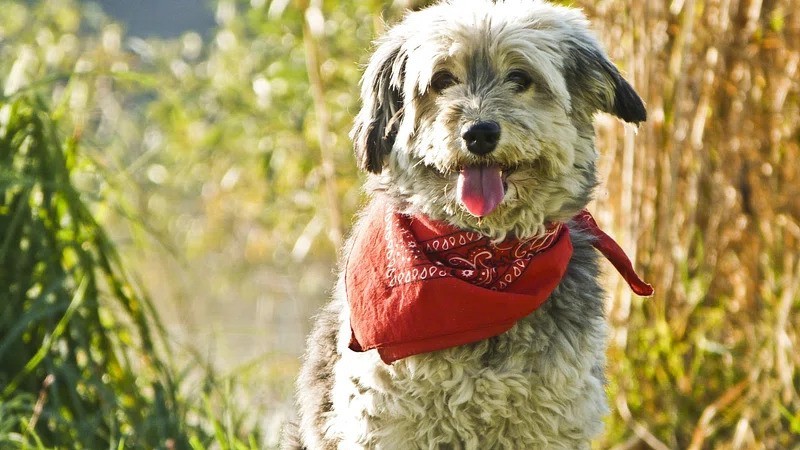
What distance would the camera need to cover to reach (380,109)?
3143 millimetres

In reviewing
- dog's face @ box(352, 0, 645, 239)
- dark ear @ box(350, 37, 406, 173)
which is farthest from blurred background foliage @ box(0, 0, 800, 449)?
dog's face @ box(352, 0, 645, 239)

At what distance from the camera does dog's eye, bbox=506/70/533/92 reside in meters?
2.97

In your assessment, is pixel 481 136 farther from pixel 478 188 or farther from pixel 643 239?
pixel 643 239

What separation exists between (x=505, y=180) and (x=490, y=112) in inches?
9.0

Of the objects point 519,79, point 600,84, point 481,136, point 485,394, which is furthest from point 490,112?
point 485,394

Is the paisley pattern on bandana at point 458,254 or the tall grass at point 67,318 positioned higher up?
the paisley pattern on bandana at point 458,254

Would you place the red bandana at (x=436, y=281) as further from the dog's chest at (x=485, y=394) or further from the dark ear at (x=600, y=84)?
the dark ear at (x=600, y=84)

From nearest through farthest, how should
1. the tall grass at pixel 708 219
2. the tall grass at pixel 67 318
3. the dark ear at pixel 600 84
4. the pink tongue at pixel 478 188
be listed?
the pink tongue at pixel 478 188 < the dark ear at pixel 600 84 < the tall grass at pixel 67 318 < the tall grass at pixel 708 219

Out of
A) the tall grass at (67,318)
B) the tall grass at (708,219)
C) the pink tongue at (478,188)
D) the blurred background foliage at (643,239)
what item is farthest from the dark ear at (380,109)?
the tall grass at (708,219)

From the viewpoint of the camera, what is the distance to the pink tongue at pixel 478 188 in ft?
9.62

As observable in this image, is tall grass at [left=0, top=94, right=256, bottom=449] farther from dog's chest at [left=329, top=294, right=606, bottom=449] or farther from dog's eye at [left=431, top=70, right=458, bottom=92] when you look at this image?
dog's eye at [left=431, top=70, right=458, bottom=92]

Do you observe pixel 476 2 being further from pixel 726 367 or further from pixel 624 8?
pixel 726 367

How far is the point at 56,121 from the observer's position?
14.5ft

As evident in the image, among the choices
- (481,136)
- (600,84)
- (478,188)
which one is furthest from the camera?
(600,84)
